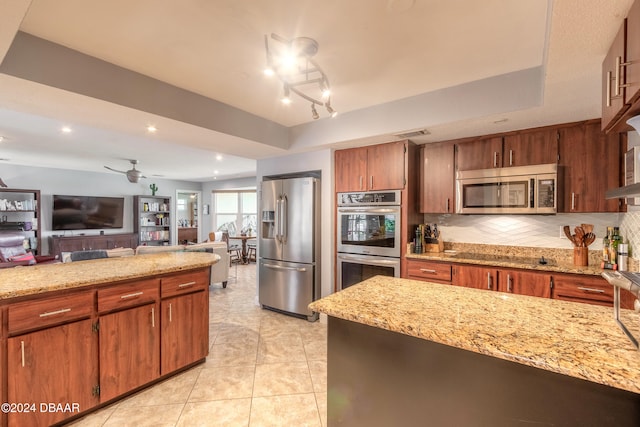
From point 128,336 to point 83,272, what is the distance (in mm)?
567

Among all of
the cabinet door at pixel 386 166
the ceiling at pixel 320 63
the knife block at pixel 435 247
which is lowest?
the knife block at pixel 435 247

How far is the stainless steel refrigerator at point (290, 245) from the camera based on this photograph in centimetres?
361

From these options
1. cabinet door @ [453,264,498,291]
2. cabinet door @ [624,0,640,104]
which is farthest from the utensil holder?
cabinet door @ [624,0,640,104]

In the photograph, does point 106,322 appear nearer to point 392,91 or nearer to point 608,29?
point 392,91

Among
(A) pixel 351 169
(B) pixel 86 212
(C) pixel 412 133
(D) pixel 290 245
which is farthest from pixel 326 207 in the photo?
(B) pixel 86 212

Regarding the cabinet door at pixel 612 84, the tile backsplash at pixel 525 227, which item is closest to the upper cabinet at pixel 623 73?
the cabinet door at pixel 612 84

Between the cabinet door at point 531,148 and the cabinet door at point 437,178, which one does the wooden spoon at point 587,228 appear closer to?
the cabinet door at point 531,148

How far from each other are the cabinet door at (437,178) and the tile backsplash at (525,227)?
330 mm

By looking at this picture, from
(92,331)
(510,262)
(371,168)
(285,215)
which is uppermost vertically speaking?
(371,168)

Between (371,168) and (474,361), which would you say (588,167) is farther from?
(474,361)

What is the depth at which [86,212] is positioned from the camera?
23.1 ft

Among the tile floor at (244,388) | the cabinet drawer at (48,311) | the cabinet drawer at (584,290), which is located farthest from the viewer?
the cabinet drawer at (584,290)

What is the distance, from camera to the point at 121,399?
2.09 m

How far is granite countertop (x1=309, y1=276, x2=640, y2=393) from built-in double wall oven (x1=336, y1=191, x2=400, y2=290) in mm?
1557
